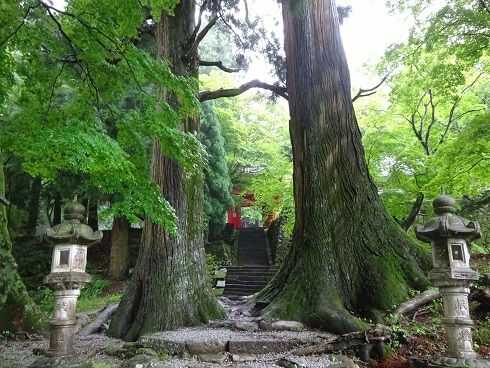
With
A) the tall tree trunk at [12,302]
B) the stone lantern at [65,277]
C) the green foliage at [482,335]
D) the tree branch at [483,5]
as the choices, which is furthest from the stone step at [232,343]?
the tree branch at [483,5]

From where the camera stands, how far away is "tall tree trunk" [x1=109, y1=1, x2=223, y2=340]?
202 inches

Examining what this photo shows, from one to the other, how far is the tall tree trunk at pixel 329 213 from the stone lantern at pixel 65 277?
250 cm

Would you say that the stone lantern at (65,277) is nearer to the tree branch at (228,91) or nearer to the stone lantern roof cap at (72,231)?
the stone lantern roof cap at (72,231)

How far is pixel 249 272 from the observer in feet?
40.9

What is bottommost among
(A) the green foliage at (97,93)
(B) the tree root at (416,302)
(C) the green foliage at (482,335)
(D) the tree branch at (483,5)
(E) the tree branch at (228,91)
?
(C) the green foliage at (482,335)

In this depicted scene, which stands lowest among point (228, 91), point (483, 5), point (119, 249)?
point (119, 249)

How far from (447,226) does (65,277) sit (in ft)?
12.7

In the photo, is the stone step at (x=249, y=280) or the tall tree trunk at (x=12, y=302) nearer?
the tall tree trunk at (x=12, y=302)

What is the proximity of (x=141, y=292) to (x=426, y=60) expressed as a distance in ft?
25.9

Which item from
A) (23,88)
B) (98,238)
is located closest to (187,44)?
(23,88)

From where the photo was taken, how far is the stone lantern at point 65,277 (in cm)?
382

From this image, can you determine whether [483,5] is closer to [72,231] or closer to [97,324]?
[72,231]

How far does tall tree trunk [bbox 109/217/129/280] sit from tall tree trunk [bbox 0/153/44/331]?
6458 millimetres

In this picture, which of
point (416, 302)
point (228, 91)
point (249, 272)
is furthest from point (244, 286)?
point (416, 302)
